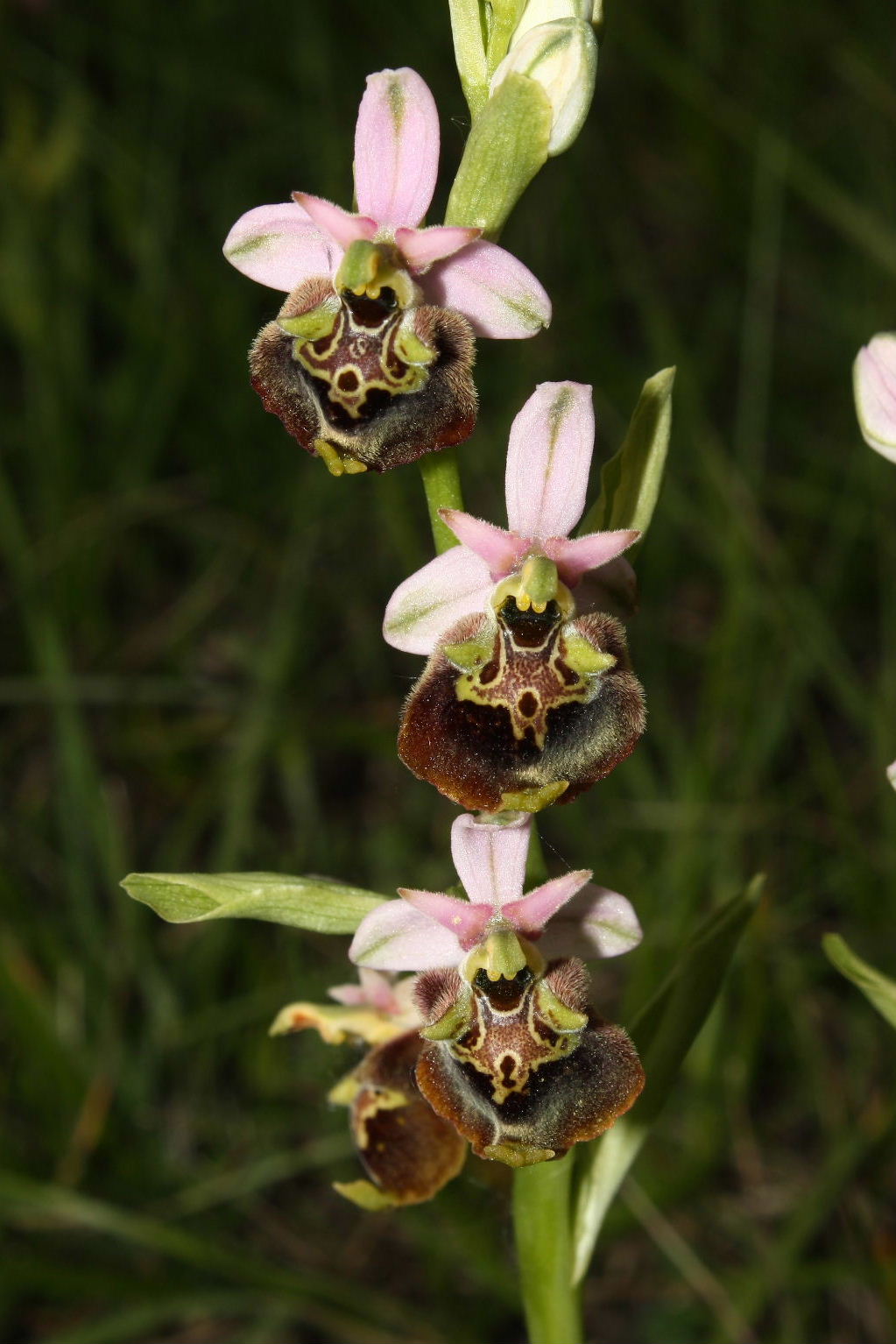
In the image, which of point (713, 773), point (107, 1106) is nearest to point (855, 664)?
point (713, 773)

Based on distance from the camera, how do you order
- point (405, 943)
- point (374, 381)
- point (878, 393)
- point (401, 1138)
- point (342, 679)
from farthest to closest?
point (342, 679) < point (401, 1138) < point (405, 943) < point (878, 393) < point (374, 381)

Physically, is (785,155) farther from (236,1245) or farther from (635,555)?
(236,1245)

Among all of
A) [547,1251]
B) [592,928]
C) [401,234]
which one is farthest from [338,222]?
[547,1251]

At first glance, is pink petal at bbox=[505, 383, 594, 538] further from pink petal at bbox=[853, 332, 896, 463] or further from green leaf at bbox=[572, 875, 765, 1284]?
green leaf at bbox=[572, 875, 765, 1284]

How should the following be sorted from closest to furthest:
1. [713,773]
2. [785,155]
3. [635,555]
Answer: [635,555] → [713,773] → [785,155]

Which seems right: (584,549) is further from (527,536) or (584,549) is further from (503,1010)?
(503,1010)
